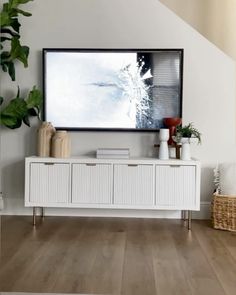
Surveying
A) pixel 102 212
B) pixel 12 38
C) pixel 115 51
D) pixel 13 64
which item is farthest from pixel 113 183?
pixel 12 38

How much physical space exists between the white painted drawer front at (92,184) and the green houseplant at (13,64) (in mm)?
739

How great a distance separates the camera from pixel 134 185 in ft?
11.8

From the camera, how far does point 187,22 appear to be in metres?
3.94

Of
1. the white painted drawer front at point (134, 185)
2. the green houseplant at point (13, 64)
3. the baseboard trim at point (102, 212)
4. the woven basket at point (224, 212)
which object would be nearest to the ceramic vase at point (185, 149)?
the white painted drawer front at point (134, 185)

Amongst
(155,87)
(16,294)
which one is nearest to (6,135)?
(155,87)

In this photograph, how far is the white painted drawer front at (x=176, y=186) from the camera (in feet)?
11.7

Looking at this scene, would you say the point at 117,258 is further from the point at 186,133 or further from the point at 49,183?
the point at 186,133

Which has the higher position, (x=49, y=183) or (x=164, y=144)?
(x=164, y=144)

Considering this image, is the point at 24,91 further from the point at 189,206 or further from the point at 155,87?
the point at 189,206

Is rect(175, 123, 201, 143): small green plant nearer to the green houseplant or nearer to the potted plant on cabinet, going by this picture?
the potted plant on cabinet

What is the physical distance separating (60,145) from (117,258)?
1346mm

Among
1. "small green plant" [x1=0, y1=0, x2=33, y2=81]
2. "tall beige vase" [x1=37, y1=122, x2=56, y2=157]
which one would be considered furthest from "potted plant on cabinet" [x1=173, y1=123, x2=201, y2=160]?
"small green plant" [x1=0, y1=0, x2=33, y2=81]

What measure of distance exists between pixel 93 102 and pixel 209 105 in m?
1.11

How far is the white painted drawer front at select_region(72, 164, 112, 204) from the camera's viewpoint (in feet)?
11.8
